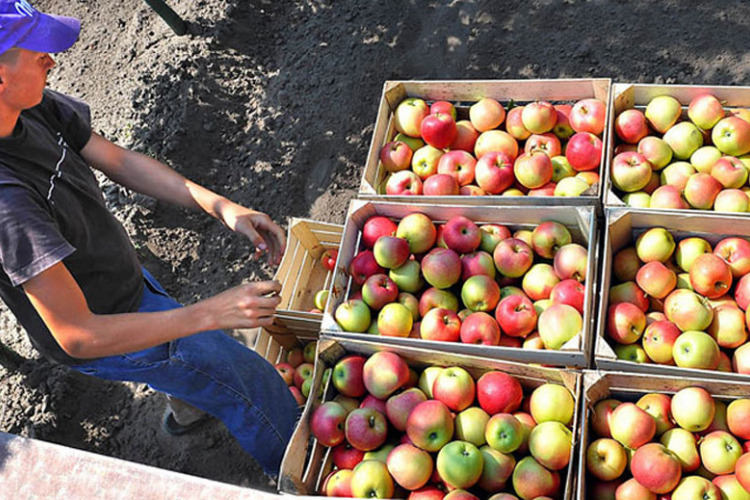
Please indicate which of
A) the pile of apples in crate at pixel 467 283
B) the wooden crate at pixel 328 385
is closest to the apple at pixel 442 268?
the pile of apples in crate at pixel 467 283

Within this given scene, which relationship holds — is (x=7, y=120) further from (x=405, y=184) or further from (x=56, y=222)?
(x=405, y=184)

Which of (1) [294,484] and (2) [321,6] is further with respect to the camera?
(2) [321,6]

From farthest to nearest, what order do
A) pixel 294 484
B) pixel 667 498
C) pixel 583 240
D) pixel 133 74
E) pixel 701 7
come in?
pixel 133 74 → pixel 701 7 → pixel 583 240 → pixel 294 484 → pixel 667 498

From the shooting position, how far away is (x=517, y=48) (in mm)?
4738

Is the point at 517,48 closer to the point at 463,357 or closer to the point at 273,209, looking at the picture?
the point at 273,209

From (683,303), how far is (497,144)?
1.24 metres

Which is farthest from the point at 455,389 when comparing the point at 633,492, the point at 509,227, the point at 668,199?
the point at 668,199

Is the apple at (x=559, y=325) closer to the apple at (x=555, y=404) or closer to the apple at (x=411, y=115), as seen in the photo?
the apple at (x=555, y=404)

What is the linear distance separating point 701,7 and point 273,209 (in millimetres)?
A: 3445

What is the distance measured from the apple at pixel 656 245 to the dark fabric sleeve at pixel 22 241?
2.32 m

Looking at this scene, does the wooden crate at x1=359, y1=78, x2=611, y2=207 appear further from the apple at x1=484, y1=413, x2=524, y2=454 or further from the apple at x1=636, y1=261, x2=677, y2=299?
the apple at x1=484, y1=413, x2=524, y2=454

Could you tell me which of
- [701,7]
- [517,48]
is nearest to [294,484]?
[517,48]

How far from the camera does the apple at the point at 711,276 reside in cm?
257

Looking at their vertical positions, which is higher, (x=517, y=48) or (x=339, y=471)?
(x=517, y=48)
